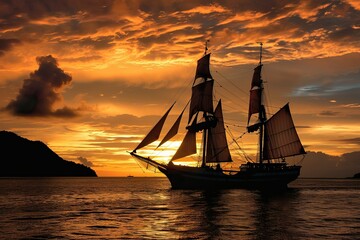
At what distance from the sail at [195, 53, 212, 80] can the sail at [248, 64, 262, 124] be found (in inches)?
625

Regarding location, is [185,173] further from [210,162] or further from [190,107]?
[190,107]

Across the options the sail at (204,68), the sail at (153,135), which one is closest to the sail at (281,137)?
the sail at (204,68)

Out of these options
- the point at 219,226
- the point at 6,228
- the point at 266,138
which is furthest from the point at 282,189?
the point at 6,228

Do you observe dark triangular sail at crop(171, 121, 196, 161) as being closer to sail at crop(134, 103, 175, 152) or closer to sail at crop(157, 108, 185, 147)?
sail at crop(157, 108, 185, 147)

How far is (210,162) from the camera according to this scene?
327ft

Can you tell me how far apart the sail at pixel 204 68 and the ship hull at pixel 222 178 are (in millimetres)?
23108

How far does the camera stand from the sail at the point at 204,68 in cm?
10294

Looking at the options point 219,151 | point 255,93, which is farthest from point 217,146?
point 255,93

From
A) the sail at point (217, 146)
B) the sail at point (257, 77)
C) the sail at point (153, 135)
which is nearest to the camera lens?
the sail at point (153, 135)

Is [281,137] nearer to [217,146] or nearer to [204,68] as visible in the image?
[217,146]

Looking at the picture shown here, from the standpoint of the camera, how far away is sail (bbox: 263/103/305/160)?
98.5m

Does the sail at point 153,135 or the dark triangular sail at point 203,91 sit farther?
the dark triangular sail at point 203,91

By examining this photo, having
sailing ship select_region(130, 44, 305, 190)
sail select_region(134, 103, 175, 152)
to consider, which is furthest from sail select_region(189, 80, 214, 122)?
sail select_region(134, 103, 175, 152)

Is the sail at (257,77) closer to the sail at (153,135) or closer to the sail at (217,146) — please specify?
the sail at (217,146)
